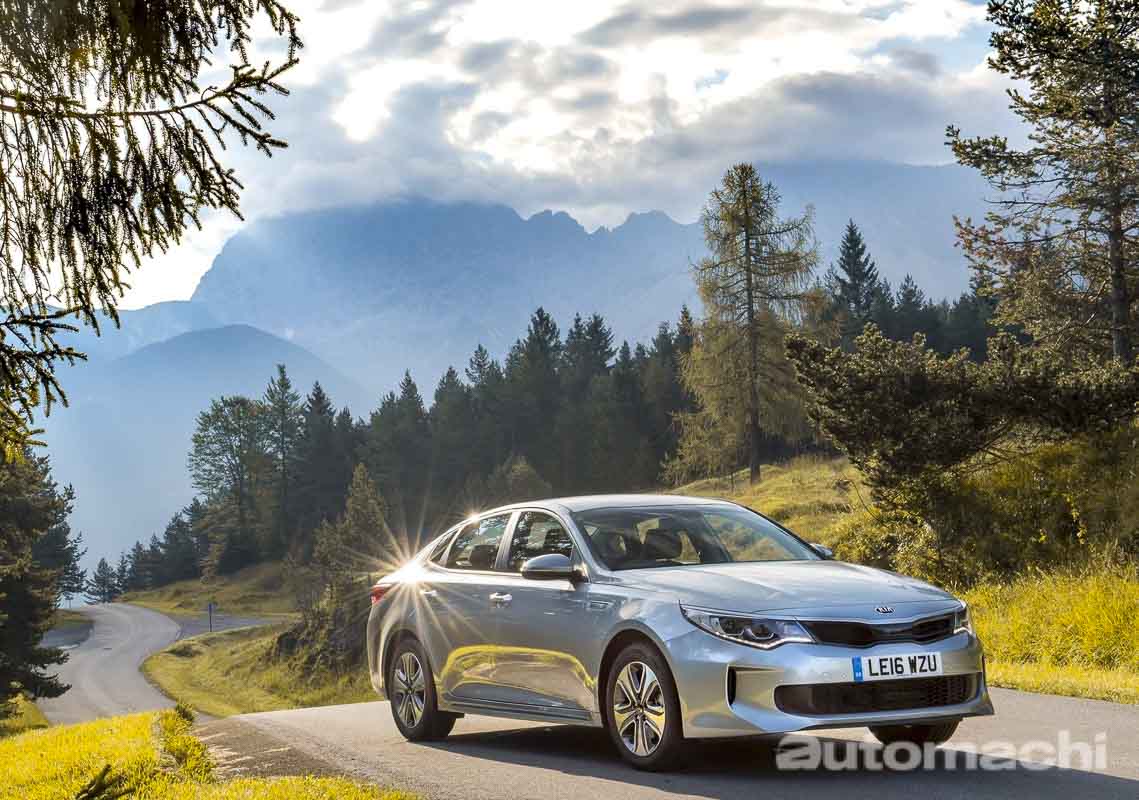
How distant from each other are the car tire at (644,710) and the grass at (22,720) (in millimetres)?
33174

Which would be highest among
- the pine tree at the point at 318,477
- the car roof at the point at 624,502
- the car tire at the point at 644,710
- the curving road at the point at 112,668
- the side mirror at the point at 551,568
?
the pine tree at the point at 318,477

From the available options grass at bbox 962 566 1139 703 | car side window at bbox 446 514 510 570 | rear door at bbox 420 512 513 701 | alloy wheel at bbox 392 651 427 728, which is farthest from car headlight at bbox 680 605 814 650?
grass at bbox 962 566 1139 703

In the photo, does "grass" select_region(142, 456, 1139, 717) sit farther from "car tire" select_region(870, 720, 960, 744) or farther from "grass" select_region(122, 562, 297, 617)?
"grass" select_region(122, 562, 297, 617)

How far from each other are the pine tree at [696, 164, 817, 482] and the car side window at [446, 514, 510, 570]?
138 ft

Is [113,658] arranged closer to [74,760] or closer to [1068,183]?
[1068,183]

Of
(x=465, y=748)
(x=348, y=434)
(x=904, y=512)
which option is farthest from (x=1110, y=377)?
(x=348, y=434)

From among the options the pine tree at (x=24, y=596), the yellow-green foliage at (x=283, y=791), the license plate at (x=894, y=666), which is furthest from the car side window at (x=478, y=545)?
the pine tree at (x=24, y=596)

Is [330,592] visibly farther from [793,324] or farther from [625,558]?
[625,558]

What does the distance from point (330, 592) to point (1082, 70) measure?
4476 cm

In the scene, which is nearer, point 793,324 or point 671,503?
point 671,503

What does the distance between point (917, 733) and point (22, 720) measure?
162 ft

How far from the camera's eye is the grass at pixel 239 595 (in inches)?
4267

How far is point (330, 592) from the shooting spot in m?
57.4

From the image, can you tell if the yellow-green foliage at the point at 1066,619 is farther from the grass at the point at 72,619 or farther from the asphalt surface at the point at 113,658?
the grass at the point at 72,619
